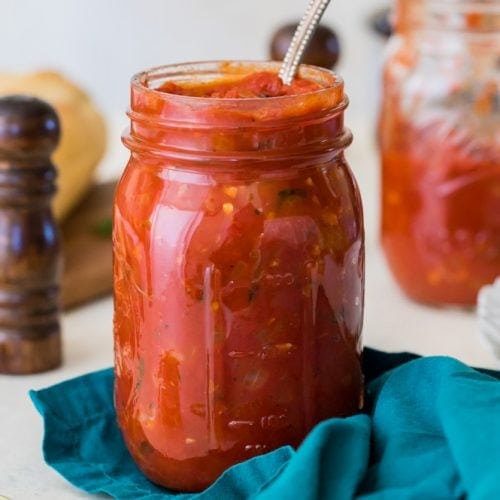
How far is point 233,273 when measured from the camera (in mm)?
701

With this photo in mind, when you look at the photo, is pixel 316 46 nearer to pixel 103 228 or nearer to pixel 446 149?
pixel 446 149

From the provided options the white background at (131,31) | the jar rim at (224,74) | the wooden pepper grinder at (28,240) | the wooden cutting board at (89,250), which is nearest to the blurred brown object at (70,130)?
the wooden cutting board at (89,250)

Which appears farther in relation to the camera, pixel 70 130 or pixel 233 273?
pixel 70 130

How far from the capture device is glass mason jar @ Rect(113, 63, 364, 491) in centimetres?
70

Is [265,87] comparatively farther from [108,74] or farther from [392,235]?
[108,74]

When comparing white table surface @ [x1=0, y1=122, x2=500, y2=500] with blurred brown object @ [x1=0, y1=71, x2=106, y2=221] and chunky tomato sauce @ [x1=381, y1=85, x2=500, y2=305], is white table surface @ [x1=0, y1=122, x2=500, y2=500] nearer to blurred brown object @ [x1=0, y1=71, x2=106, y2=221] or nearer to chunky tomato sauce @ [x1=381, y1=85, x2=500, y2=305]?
chunky tomato sauce @ [x1=381, y1=85, x2=500, y2=305]

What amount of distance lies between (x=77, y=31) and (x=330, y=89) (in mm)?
1667

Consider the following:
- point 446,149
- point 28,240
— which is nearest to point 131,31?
point 446,149

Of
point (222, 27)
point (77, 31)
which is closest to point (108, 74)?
point (77, 31)

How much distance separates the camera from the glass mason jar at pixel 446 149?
3.67ft

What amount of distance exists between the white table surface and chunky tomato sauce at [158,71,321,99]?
0.30m

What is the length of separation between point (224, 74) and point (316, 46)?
47 centimetres

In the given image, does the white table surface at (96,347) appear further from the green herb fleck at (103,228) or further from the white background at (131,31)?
the white background at (131,31)

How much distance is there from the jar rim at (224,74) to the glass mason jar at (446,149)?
0.38 m
